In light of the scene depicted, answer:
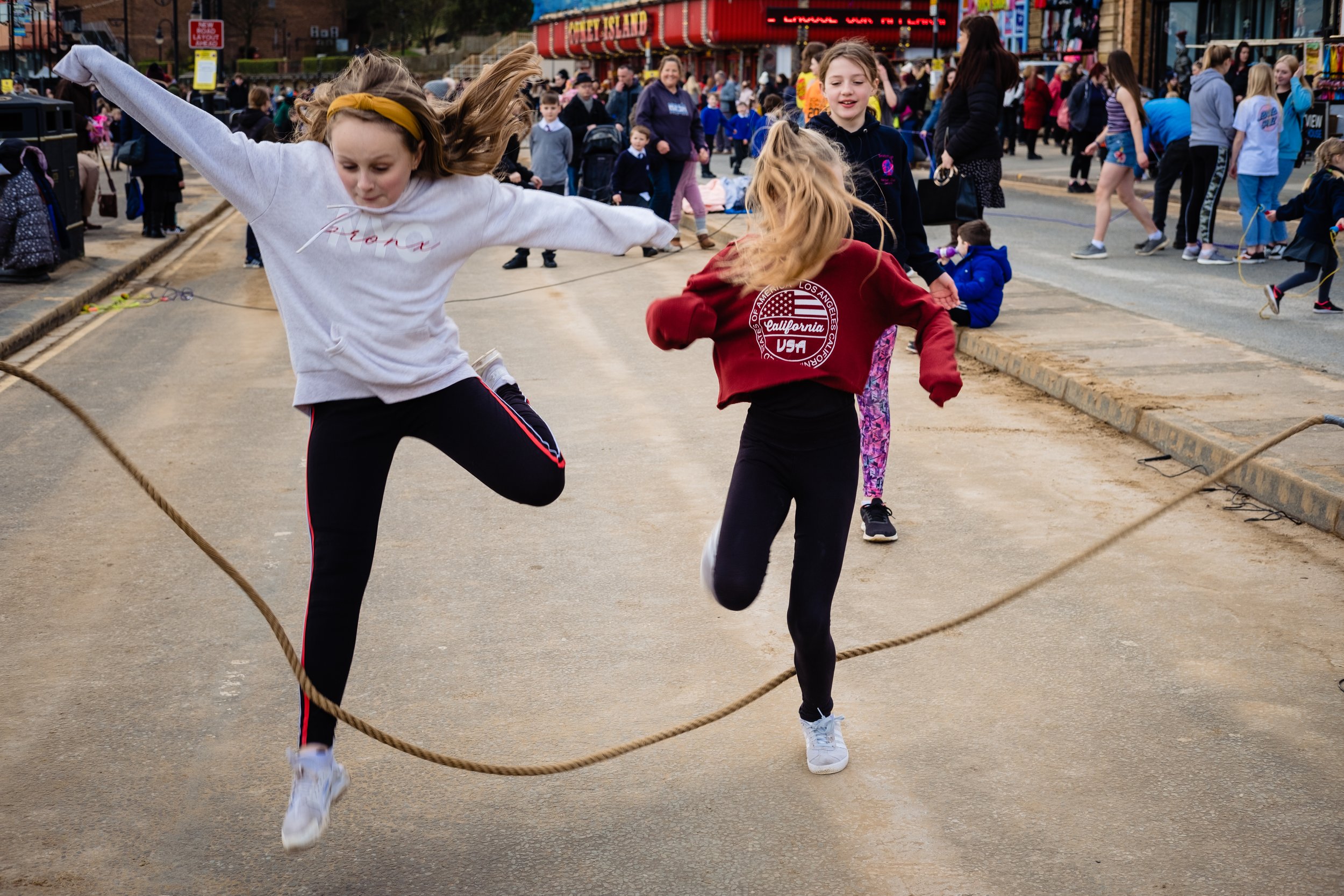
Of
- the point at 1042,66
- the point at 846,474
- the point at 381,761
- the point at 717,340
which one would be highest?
the point at 1042,66

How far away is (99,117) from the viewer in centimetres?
2867

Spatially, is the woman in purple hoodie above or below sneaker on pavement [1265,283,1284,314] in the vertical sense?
above

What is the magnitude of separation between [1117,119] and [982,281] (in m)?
4.89

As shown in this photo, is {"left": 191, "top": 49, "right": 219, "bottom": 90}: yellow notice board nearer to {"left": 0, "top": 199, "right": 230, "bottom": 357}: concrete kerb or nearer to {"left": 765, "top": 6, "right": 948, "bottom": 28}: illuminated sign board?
{"left": 0, "top": 199, "right": 230, "bottom": 357}: concrete kerb

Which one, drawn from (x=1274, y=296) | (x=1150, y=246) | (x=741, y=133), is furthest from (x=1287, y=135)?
(x=741, y=133)

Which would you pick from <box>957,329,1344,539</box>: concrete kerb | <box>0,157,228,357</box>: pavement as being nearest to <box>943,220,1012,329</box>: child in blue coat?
<box>957,329,1344,539</box>: concrete kerb

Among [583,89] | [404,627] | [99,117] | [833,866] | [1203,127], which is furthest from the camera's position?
[99,117]

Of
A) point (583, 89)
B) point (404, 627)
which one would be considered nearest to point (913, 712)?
point (404, 627)

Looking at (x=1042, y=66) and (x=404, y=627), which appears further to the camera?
(x=1042, y=66)

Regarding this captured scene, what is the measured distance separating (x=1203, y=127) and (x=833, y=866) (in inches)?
496

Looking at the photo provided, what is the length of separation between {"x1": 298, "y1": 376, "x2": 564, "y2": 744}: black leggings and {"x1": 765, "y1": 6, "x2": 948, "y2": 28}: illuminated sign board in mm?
47516

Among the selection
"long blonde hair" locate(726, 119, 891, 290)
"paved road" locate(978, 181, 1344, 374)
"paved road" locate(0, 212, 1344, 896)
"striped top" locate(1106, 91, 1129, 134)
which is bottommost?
"paved road" locate(0, 212, 1344, 896)

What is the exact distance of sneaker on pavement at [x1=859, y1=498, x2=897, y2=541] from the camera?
573cm

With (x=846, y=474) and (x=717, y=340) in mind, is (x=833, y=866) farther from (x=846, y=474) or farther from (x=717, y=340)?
(x=717, y=340)
